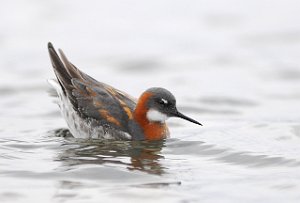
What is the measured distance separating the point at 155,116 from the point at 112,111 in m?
0.65

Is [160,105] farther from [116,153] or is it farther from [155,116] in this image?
[116,153]

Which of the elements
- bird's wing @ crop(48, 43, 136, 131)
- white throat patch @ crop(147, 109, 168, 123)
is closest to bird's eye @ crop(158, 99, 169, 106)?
white throat patch @ crop(147, 109, 168, 123)

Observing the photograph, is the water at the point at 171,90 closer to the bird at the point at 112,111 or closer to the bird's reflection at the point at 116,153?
the bird's reflection at the point at 116,153

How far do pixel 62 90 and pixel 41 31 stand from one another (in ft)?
27.4

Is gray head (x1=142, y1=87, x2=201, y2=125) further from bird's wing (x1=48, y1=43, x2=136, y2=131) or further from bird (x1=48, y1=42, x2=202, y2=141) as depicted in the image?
bird's wing (x1=48, y1=43, x2=136, y2=131)

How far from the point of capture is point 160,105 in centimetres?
1308

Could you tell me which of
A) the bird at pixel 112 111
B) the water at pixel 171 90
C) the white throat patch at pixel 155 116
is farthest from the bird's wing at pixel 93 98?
the water at pixel 171 90

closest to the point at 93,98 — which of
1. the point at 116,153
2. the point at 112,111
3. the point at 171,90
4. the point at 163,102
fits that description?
the point at 112,111

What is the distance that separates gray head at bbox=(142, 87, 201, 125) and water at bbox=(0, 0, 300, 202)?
0.42m

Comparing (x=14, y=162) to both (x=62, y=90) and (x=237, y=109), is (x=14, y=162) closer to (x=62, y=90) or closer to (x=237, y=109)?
(x=62, y=90)

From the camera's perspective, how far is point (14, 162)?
457 inches

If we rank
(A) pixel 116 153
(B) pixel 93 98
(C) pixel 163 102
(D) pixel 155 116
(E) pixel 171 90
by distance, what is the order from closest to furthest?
(A) pixel 116 153, (C) pixel 163 102, (D) pixel 155 116, (B) pixel 93 98, (E) pixel 171 90

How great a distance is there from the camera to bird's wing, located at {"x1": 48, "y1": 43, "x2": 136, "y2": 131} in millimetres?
13219

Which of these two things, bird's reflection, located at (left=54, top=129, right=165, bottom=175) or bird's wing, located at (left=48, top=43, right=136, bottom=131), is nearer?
bird's reflection, located at (left=54, top=129, right=165, bottom=175)
